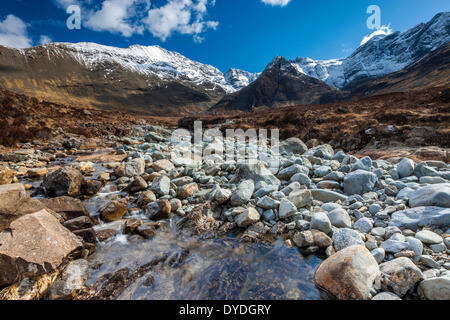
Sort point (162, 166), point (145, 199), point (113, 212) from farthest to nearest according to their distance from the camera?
point (162, 166), point (145, 199), point (113, 212)

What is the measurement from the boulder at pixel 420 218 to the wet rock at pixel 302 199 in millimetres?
1626

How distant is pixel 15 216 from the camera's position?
149 inches

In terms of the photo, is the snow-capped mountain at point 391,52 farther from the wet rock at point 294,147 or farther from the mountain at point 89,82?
the wet rock at point 294,147

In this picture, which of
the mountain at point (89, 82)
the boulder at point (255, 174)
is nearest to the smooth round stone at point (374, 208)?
the boulder at point (255, 174)

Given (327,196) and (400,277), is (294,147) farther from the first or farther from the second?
(400,277)

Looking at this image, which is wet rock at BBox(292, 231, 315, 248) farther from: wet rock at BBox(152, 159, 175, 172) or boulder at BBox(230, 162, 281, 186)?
wet rock at BBox(152, 159, 175, 172)

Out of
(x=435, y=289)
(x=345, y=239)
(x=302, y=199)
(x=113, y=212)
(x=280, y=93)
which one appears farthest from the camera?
(x=280, y=93)

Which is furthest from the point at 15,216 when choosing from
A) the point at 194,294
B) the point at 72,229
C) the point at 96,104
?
the point at 96,104

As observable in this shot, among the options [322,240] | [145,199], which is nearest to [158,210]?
[145,199]

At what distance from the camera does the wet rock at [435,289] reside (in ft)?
7.82

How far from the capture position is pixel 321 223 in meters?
4.10

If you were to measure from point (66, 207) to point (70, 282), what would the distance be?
7.63 feet

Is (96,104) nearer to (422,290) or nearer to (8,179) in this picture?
(8,179)

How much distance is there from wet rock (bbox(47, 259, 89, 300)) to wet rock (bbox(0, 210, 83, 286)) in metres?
0.23
